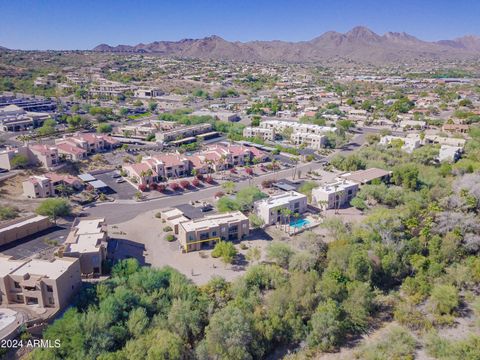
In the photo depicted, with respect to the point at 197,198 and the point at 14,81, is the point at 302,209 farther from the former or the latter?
the point at 14,81

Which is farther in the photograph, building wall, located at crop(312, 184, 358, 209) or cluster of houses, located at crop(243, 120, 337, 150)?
cluster of houses, located at crop(243, 120, 337, 150)

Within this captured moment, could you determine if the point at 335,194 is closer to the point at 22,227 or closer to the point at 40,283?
the point at 40,283

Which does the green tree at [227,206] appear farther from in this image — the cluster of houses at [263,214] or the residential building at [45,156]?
the residential building at [45,156]

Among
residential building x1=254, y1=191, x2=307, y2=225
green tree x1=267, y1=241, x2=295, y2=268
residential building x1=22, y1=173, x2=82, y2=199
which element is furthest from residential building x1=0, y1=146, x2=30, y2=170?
green tree x1=267, y1=241, x2=295, y2=268

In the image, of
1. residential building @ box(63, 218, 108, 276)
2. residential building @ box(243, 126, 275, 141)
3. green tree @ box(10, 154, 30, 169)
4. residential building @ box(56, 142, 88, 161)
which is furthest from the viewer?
residential building @ box(243, 126, 275, 141)

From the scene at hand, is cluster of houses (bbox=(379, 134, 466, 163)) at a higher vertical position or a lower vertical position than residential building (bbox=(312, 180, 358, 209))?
higher

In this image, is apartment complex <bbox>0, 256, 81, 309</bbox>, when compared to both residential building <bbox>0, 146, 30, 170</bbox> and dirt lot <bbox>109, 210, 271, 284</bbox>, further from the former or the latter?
residential building <bbox>0, 146, 30, 170</bbox>
